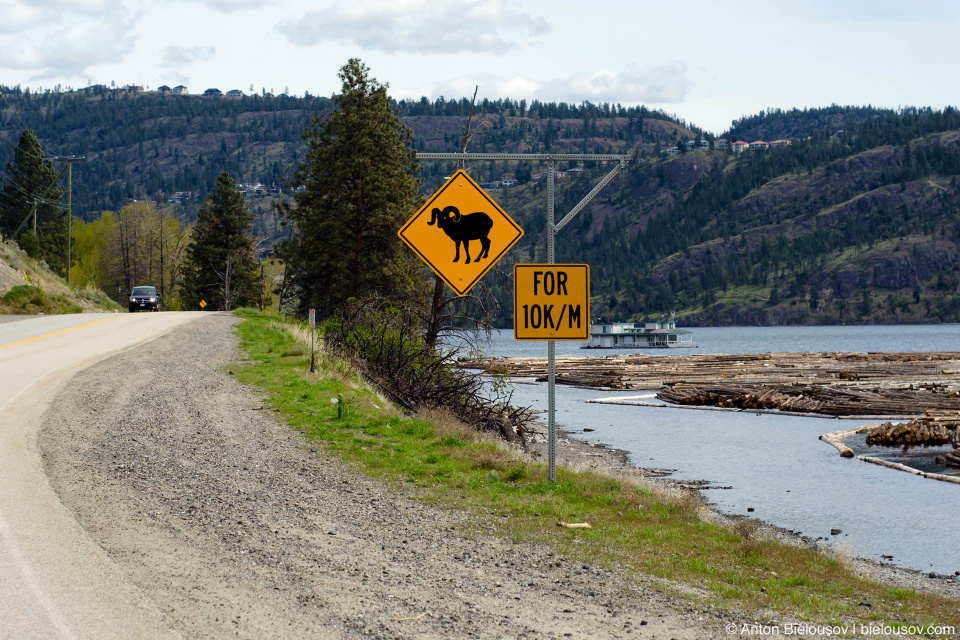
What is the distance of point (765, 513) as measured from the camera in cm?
1897

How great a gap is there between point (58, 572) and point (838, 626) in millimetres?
6130

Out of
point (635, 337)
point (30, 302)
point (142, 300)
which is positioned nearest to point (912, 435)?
point (30, 302)

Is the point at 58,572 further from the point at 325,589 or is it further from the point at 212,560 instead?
the point at 325,589

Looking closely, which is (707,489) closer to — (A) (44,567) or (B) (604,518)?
(B) (604,518)

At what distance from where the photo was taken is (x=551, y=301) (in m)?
10.5

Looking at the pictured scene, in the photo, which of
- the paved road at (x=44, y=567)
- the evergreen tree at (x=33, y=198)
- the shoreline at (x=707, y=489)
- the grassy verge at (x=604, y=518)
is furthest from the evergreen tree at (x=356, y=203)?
the evergreen tree at (x=33, y=198)

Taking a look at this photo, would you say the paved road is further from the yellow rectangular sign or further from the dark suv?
the dark suv

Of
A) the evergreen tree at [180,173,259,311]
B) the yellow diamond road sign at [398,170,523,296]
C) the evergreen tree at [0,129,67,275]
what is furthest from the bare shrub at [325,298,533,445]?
the evergreen tree at [0,129,67,275]

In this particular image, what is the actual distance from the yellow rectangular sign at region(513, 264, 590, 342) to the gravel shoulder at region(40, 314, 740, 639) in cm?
271

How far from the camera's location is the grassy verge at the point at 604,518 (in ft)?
23.4

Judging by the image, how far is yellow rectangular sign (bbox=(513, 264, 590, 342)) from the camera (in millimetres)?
10430

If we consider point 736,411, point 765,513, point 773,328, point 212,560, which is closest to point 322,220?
point 765,513

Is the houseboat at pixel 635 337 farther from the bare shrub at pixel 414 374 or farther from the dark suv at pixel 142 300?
the bare shrub at pixel 414 374

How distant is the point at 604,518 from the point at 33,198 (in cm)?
8950
